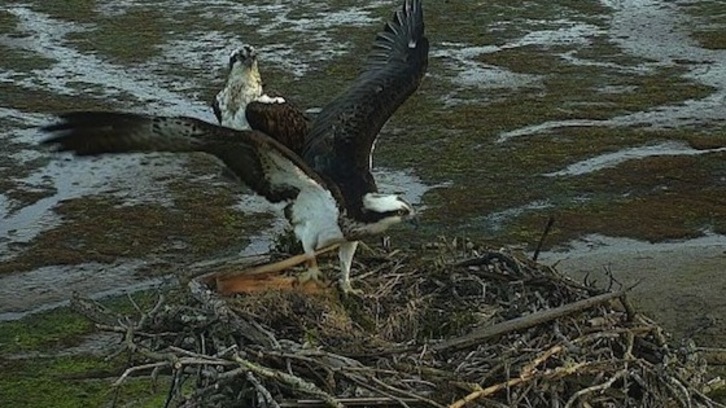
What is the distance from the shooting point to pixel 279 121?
902 cm

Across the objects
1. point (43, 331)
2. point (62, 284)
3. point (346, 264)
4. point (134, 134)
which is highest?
point (134, 134)

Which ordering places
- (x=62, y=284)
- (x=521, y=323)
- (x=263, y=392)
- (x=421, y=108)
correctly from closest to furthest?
1. (x=263, y=392)
2. (x=521, y=323)
3. (x=62, y=284)
4. (x=421, y=108)

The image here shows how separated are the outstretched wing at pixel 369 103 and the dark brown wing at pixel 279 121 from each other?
72 cm

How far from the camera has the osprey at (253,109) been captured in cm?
893

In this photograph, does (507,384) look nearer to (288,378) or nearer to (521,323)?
(521,323)

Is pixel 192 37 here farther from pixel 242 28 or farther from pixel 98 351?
pixel 98 351

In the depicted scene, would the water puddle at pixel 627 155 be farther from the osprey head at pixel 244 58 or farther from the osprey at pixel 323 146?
the osprey at pixel 323 146

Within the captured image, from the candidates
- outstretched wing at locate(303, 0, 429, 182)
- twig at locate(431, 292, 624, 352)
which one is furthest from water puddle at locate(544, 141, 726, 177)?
twig at locate(431, 292, 624, 352)

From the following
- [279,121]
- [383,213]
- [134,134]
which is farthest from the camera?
[279,121]

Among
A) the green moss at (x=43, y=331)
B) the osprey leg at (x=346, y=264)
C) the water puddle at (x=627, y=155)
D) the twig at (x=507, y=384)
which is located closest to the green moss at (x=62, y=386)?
the green moss at (x=43, y=331)

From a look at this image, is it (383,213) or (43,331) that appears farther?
(43,331)

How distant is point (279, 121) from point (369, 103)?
1456 mm

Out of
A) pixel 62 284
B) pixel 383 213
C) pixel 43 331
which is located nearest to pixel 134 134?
pixel 383 213

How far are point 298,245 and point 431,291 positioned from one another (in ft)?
2.51
